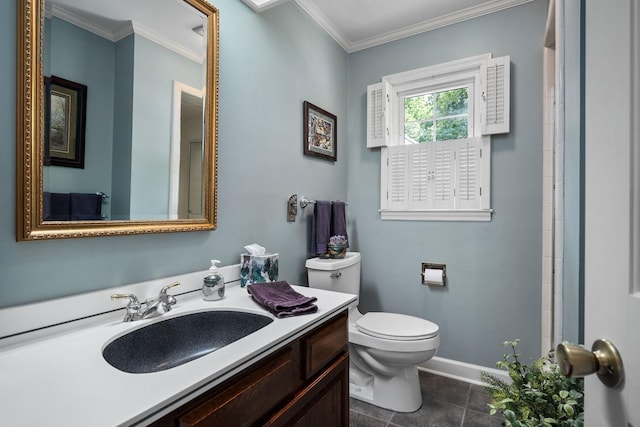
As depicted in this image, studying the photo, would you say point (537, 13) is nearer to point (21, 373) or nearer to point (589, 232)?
point (589, 232)

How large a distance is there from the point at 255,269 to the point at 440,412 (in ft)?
4.47

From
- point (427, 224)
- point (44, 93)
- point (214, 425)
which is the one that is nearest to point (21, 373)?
point (214, 425)

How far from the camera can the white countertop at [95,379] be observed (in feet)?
1.79

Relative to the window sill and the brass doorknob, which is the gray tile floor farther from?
the brass doorknob

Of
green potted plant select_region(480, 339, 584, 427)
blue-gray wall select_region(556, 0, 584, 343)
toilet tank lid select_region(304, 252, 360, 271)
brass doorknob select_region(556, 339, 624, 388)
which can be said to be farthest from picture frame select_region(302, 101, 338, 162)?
brass doorknob select_region(556, 339, 624, 388)

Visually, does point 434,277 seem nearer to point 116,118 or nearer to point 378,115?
point 378,115

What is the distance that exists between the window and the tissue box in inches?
49.2

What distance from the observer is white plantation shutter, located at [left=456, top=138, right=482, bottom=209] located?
83.6 inches

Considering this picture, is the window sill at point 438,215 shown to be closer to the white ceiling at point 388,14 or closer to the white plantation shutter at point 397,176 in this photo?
the white plantation shutter at point 397,176

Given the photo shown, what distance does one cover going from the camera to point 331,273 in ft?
6.15

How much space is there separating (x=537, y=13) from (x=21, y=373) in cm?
290

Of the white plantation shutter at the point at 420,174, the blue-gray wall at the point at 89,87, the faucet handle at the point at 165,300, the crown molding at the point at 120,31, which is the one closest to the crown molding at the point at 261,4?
the crown molding at the point at 120,31

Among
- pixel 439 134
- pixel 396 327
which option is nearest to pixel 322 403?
pixel 396 327

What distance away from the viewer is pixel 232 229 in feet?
5.00
